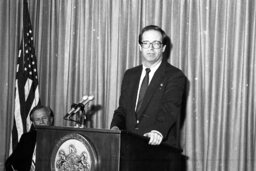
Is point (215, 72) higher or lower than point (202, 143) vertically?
higher

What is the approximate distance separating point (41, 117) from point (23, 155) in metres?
0.46

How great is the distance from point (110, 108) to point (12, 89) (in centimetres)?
169

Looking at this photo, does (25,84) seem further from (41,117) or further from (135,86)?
(135,86)

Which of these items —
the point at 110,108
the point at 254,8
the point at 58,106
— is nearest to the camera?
the point at 254,8

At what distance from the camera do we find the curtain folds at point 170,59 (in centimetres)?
454

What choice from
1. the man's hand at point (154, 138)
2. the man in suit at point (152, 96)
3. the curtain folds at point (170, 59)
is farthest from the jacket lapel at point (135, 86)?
the curtain folds at point (170, 59)

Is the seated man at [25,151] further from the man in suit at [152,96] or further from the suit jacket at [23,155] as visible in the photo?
the man in suit at [152,96]

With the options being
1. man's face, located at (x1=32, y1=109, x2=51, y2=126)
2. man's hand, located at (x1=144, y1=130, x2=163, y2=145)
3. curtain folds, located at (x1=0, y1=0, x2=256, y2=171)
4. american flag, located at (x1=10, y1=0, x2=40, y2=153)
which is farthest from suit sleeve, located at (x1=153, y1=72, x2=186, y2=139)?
american flag, located at (x1=10, y1=0, x2=40, y2=153)

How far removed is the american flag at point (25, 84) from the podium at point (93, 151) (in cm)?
293

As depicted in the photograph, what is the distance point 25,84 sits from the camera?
600cm

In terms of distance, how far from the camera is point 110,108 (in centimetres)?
544

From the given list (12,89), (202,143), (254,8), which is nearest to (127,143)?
(202,143)

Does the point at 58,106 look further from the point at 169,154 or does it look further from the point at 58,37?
the point at 169,154

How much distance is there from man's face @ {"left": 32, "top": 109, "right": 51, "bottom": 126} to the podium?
2.01 m
